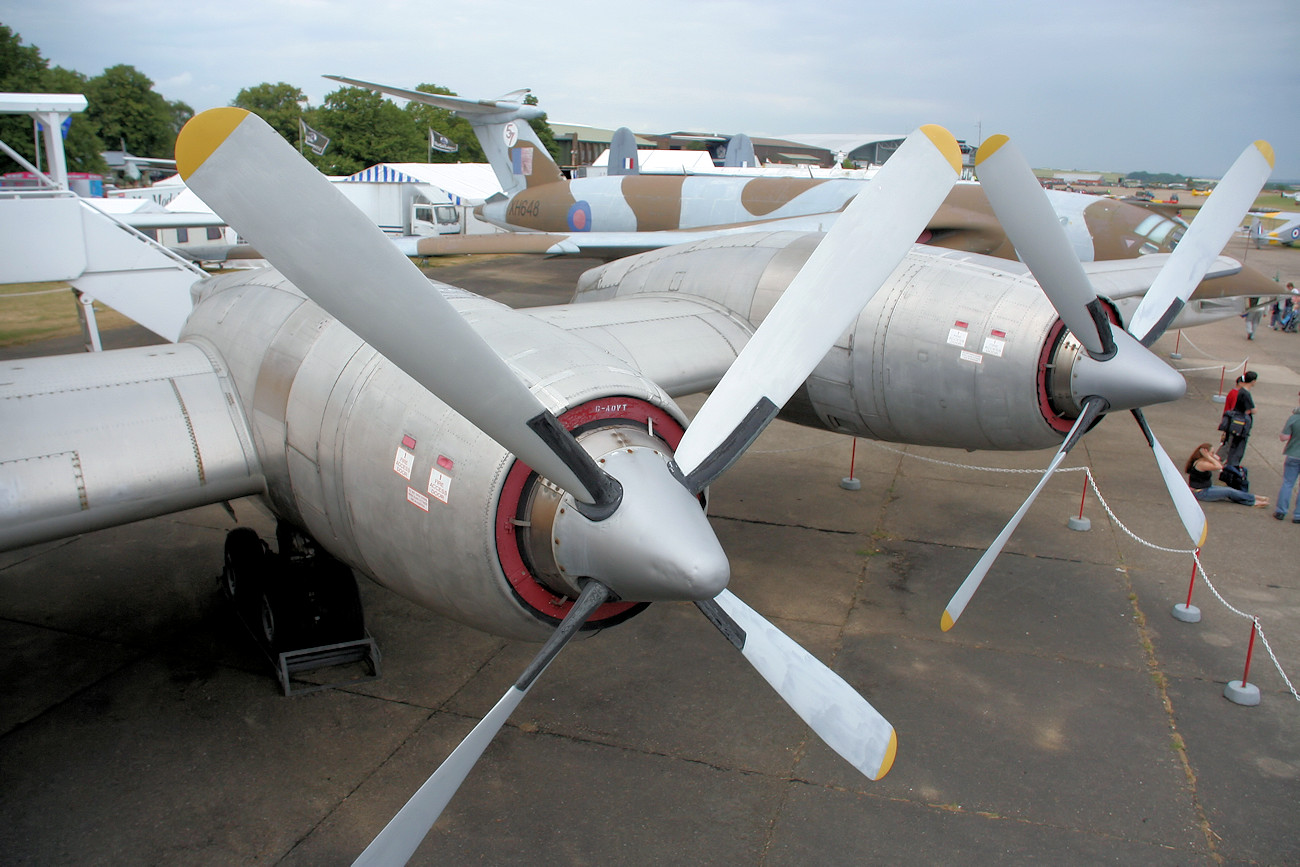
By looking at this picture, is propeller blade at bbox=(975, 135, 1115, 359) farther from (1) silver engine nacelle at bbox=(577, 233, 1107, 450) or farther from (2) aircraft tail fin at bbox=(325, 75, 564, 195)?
(2) aircraft tail fin at bbox=(325, 75, 564, 195)

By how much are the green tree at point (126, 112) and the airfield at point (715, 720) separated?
9139 centimetres

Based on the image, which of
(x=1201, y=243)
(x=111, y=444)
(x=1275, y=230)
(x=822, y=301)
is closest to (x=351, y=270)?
(x=822, y=301)

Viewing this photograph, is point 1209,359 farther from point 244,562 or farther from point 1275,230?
point 1275,230

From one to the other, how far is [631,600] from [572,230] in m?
19.8

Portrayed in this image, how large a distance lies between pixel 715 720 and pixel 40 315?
24.5m

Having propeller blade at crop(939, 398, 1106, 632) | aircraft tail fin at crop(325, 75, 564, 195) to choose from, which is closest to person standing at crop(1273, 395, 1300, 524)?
propeller blade at crop(939, 398, 1106, 632)

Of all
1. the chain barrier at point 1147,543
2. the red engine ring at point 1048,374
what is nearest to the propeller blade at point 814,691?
the red engine ring at point 1048,374

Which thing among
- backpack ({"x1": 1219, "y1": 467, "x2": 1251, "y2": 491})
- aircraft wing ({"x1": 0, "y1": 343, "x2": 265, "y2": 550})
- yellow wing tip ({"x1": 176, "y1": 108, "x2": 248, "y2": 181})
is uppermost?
yellow wing tip ({"x1": 176, "y1": 108, "x2": 248, "y2": 181})

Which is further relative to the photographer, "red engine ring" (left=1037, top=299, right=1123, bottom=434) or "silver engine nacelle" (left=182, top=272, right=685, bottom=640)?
"red engine ring" (left=1037, top=299, right=1123, bottom=434)

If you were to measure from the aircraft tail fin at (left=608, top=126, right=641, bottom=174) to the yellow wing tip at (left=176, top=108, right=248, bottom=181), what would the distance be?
28941 mm

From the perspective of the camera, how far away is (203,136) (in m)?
2.67

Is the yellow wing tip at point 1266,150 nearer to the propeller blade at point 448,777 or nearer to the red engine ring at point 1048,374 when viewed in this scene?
the red engine ring at point 1048,374

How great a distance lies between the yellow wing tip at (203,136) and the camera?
267 cm

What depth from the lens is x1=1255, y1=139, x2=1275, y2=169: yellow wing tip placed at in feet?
23.7
